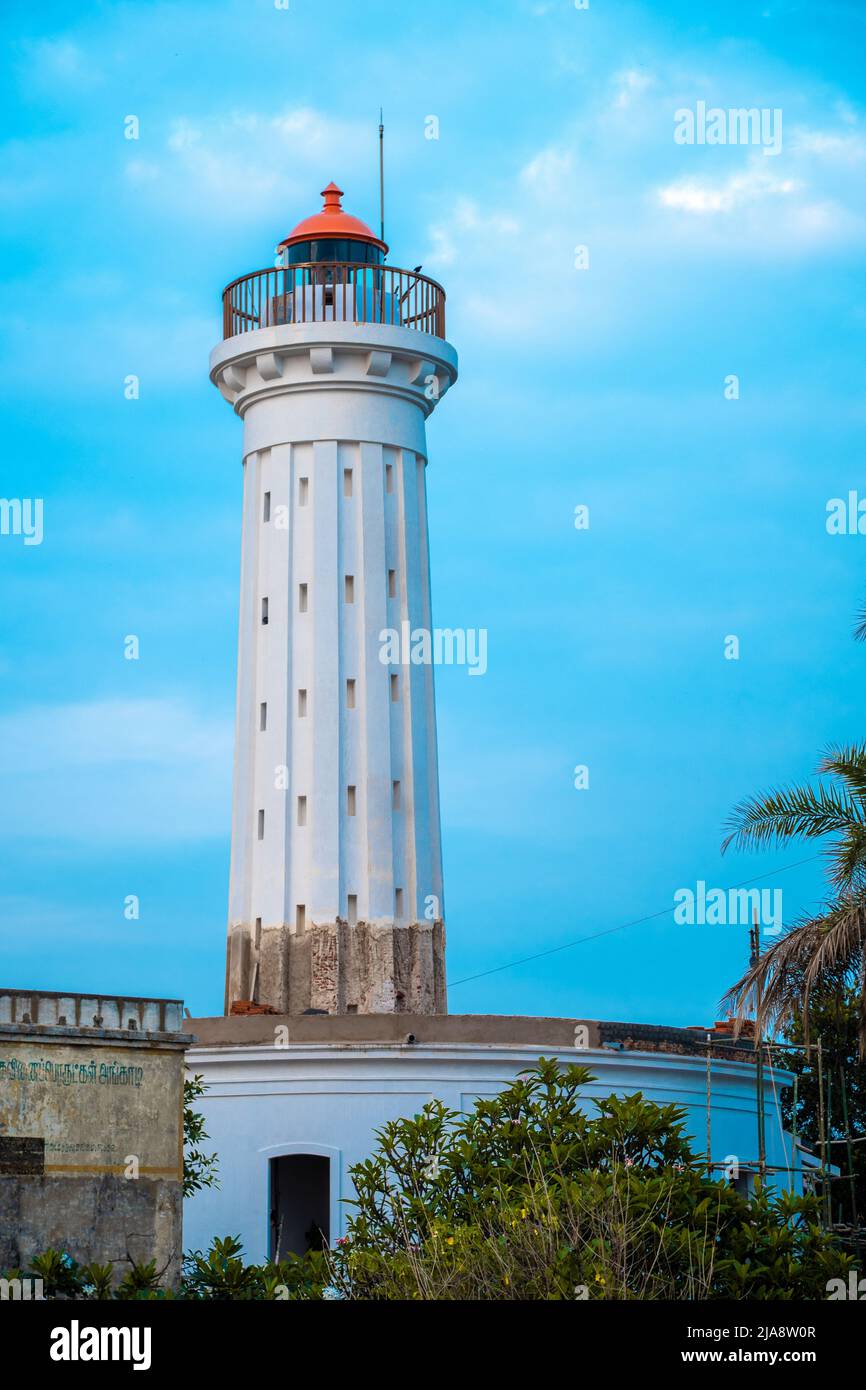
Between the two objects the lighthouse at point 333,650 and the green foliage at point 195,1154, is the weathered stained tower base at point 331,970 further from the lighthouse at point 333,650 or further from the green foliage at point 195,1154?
the green foliage at point 195,1154

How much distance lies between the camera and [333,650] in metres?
41.9

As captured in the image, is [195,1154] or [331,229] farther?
[331,229]

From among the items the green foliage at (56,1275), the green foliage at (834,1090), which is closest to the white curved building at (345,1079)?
the green foliage at (834,1090)

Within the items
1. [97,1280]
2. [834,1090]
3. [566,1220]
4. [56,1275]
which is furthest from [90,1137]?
[834,1090]

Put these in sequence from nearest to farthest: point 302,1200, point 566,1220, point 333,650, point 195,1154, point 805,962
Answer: point 566,1220, point 805,962, point 195,1154, point 302,1200, point 333,650

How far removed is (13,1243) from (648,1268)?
729 centimetres

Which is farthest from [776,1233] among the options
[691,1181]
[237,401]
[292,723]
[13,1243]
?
[237,401]

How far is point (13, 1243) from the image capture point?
76.6 feet

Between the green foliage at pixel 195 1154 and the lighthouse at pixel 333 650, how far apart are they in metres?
5.76

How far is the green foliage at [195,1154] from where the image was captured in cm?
3200

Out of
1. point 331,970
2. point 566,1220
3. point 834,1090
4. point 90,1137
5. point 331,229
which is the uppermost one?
point 331,229

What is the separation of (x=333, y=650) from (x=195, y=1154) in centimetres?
1228

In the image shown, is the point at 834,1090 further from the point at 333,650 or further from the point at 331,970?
the point at 333,650
